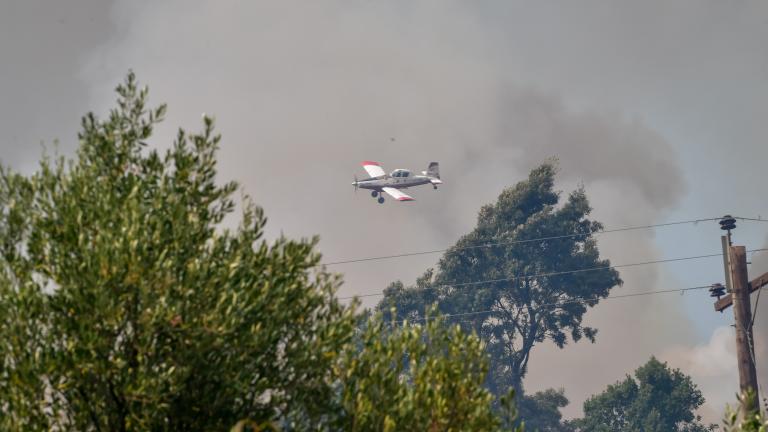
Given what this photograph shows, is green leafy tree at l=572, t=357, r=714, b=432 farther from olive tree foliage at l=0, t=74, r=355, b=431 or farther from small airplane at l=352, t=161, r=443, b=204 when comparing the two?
olive tree foliage at l=0, t=74, r=355, b=431

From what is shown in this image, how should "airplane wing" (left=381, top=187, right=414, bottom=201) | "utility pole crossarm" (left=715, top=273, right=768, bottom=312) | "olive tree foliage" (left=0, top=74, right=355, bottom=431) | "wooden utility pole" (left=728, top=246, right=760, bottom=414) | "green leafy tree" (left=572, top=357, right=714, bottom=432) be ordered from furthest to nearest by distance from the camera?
"airplane wing" (left=381, top=187, right=414, bottom=201) < "green leafy tree" (left=572, top=357, right=714, bottom=432) < "utility pole crossarm" (left=715, top=273, right=768, bottom=312) < "wooden utility pole" (left=728, top=246, right=760, bottom=414) < "olive tree foliage" (left=0, top=74, right=355, bottom=431)

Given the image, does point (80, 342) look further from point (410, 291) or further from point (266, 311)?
point (410, 291)

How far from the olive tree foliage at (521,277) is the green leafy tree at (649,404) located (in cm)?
1322

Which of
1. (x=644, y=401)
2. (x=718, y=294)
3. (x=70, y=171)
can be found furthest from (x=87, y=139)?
(x=644, y=401)

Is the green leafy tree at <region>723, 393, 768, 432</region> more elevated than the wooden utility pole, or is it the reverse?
the wooden utility pole

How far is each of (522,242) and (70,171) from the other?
4688 inches

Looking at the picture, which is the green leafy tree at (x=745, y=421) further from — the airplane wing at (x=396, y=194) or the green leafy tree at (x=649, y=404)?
the airplane wing at (x=396, y=194)

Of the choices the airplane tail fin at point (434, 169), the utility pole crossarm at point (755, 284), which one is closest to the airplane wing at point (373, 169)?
the airplane tail fin at point (434, 169)

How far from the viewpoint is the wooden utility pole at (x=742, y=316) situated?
51125 mm

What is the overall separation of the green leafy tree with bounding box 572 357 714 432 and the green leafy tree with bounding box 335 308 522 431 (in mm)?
100380

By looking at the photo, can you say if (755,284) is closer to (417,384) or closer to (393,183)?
(417,384)

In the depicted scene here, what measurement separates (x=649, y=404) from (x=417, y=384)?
103m

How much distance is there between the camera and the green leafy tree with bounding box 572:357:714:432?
4791 inches

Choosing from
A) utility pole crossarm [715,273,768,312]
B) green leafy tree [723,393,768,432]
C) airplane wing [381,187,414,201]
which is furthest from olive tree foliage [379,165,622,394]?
green leafy tree [723,393,768,432]
